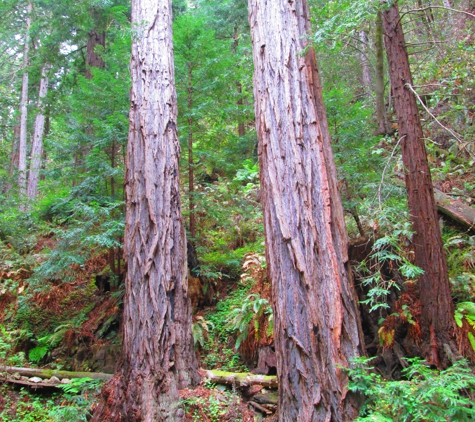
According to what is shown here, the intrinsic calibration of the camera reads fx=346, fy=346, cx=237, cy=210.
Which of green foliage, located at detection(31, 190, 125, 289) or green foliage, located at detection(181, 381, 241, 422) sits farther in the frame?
green foliage, located at detection(31, 190, 125, 289)

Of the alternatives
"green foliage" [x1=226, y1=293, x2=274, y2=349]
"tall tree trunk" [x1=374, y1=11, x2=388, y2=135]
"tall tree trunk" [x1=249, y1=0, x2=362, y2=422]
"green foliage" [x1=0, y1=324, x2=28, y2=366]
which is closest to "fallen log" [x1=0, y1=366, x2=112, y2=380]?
"green foliage" [x1=0, y1=324, x2=28, y2=366]

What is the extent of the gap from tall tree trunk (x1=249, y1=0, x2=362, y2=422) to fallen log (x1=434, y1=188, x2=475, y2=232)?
3406mm

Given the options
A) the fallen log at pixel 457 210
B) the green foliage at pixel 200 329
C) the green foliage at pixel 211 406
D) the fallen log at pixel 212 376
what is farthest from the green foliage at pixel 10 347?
the fallen log at pixel 457 210

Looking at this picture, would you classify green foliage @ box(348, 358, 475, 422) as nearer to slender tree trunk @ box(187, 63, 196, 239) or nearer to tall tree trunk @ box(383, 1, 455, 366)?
tall tree trunk @ box(383, 1, 455, 366)

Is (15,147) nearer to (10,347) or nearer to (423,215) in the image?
(10,347)

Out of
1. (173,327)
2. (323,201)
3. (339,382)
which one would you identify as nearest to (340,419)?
(339,382)

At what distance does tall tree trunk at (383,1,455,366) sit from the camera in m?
4.21

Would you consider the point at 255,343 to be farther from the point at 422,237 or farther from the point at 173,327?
the point at 422,237

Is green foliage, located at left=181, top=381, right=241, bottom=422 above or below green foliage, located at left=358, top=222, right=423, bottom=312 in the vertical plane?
below

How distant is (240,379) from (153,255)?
2069 mm

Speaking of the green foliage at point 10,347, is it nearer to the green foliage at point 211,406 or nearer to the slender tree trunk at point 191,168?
the green foliage at point 211,406

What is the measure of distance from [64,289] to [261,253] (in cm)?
443

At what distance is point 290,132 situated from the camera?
3.60 m

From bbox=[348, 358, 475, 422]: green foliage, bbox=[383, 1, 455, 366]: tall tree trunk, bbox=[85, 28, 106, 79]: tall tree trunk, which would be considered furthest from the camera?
bbox=[85, 28, 106, 79]: tall tree trunk
